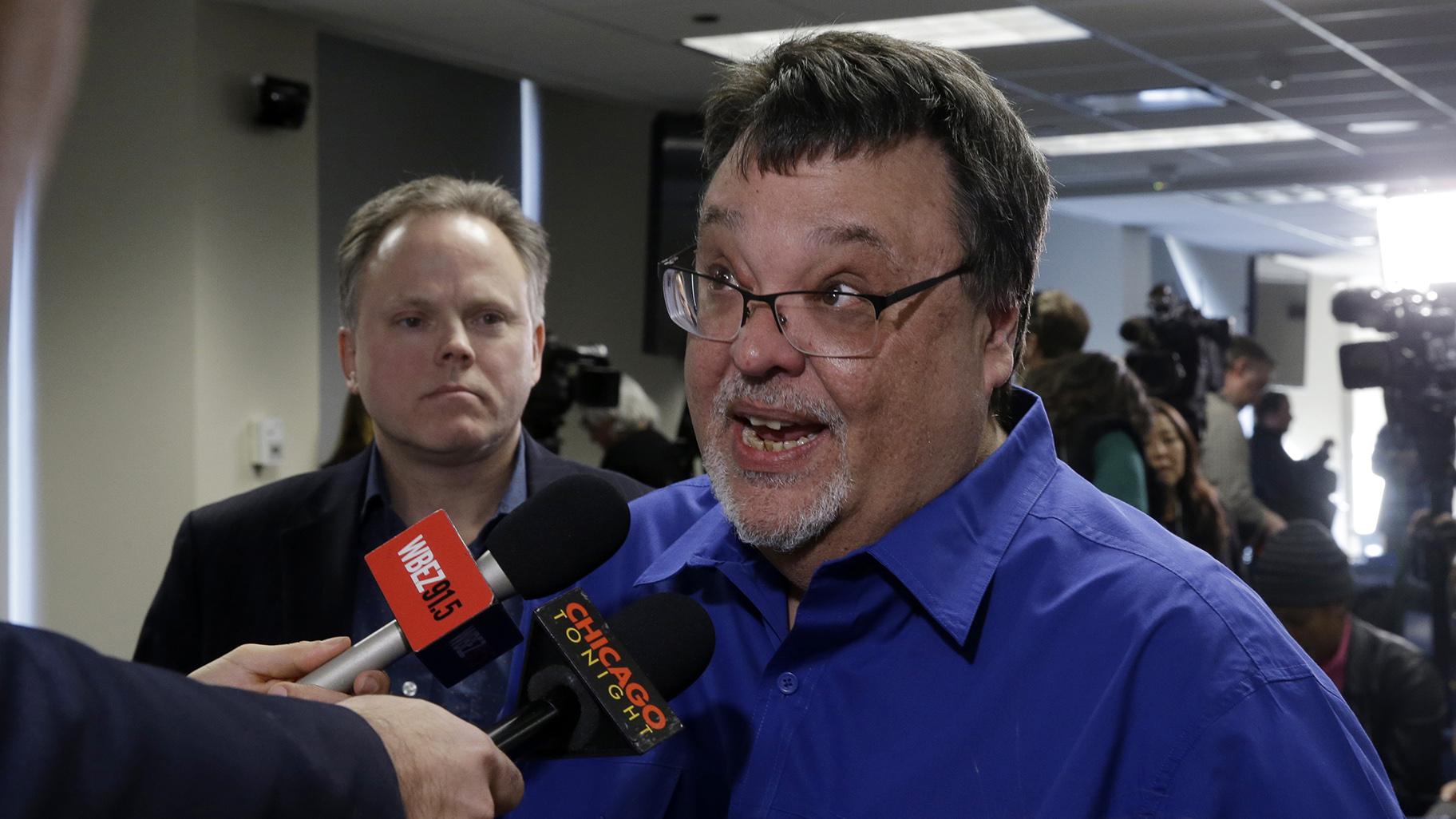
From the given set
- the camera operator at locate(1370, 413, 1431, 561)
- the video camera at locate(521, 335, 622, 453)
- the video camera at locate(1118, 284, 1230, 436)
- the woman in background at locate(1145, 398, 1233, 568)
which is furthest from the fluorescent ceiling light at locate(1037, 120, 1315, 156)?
the video camera at locate(521, 335, 622, 453)

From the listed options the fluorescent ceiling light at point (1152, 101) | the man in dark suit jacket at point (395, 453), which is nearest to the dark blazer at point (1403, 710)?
the man in dark suit jacket at point (395, 453)

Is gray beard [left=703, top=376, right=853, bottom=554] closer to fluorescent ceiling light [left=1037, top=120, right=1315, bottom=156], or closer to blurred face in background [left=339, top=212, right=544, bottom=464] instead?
blurred face in background [left=339, top=212, right=544, bottom=464]

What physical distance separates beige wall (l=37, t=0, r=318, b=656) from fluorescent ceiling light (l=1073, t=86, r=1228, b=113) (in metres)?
4.14

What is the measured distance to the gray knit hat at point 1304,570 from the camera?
3350 millimetres

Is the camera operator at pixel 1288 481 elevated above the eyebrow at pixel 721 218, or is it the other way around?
the eyebrow at pixel 721 218

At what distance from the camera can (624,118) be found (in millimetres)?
7328

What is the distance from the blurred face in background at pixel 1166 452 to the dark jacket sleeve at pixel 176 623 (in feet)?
8.45

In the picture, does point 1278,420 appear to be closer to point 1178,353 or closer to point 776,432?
point 1178,353

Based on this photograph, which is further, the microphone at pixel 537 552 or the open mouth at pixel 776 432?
the open mouth at pixel 776 432

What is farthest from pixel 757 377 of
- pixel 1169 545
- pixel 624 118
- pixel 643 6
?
pixel 624 118

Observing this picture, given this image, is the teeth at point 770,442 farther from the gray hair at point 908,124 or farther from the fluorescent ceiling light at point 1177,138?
the fluorescent ceiling light at point 1177,138

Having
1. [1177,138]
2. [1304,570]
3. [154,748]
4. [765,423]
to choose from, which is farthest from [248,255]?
[1177,138]

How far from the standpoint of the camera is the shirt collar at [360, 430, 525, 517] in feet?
6.90

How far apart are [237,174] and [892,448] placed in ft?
14.2
